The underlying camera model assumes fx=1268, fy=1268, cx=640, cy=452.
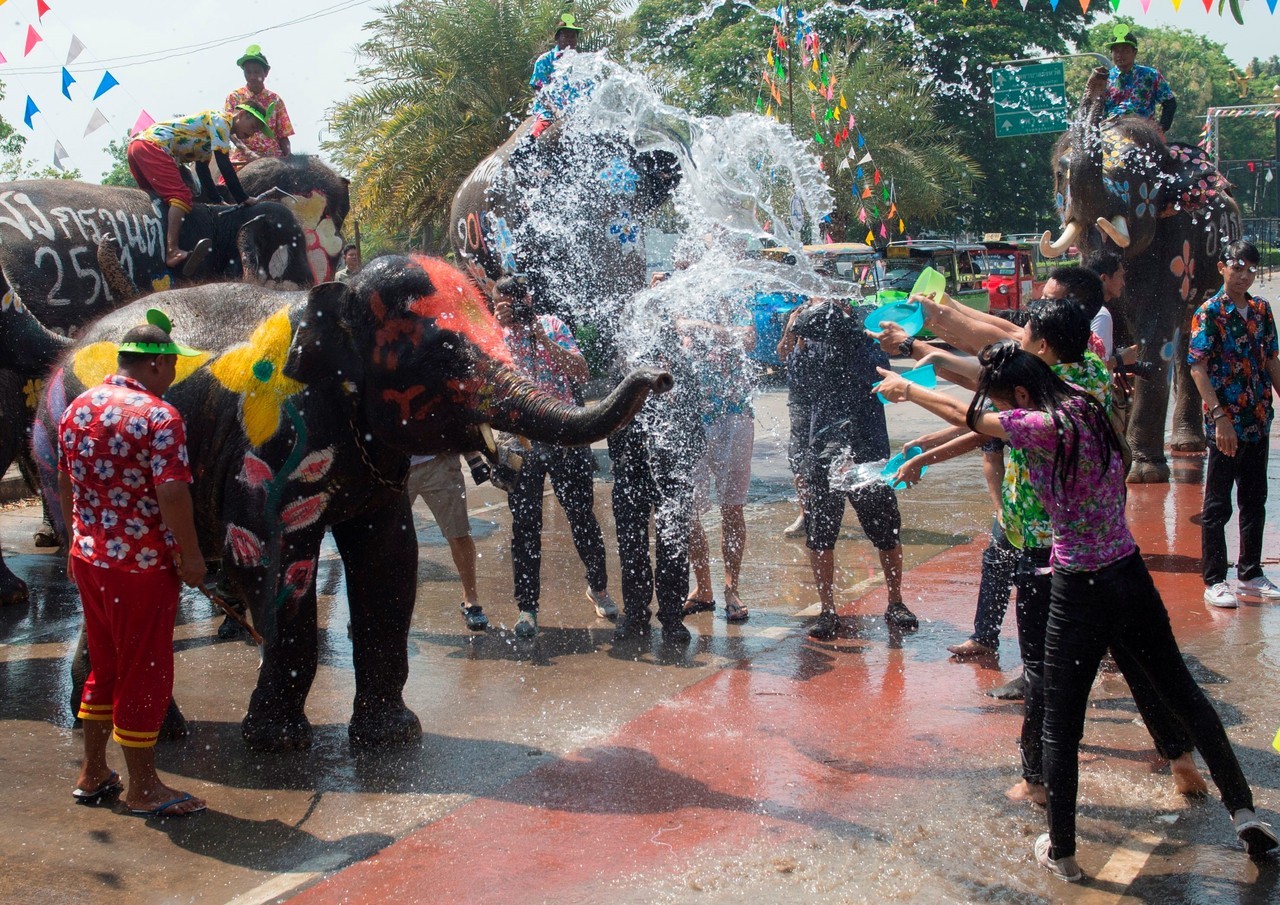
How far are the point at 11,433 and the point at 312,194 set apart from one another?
294cm

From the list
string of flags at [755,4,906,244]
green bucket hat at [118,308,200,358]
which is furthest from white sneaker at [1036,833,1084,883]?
string of flags at [755,4,906,244]

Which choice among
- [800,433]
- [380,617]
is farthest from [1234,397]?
[380,617]

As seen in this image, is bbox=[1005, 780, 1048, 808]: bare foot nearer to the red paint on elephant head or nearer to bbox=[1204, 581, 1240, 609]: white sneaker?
the red paint on elephant head

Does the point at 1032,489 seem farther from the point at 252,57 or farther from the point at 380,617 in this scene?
the point at 252,57

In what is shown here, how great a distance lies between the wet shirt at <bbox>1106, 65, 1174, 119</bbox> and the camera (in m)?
10.5

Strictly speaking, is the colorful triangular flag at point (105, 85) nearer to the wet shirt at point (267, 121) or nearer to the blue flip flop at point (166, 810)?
the wet shirt at point (267, 121)

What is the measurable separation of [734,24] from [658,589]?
1218 inches

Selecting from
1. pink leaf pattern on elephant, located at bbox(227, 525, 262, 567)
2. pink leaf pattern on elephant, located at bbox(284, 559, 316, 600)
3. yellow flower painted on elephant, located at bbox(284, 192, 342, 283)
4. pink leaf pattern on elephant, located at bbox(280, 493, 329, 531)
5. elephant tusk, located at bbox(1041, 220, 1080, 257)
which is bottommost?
pink leaf pattern on elephant, located at bbox(284, 559, 316, 600)

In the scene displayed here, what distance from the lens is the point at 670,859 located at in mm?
4008

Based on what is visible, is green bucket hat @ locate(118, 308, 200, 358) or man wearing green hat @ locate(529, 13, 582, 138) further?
man wearing green hat @ locate(529, 13, 582, 138)

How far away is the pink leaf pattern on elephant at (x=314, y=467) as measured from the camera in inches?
191

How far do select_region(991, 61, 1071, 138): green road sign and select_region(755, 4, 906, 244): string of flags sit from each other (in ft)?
22.0

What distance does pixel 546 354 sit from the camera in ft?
20.9

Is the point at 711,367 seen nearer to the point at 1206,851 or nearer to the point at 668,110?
the point at 668,110
